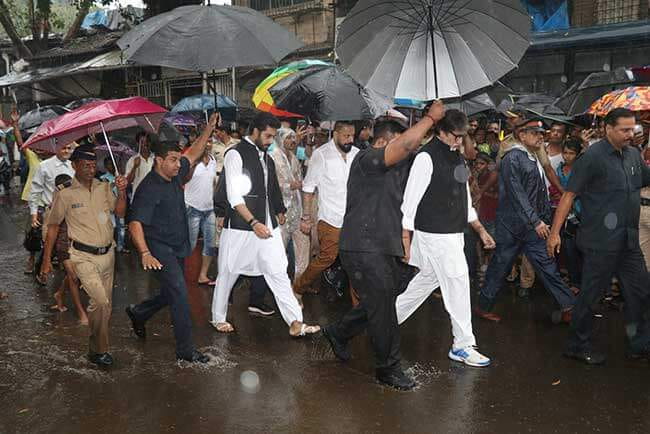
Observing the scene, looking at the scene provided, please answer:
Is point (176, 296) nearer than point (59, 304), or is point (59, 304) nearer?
point (176, 296)

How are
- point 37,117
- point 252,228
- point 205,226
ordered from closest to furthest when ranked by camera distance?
point 252,228, point 205,226, point 37,117

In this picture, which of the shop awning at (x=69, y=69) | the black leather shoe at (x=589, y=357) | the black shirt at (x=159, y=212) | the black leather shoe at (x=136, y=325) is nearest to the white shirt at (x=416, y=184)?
the black leather shoe at (x=589, y=357)

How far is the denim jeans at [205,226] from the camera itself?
27.0 feet

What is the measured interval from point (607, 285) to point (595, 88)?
429 centimetres

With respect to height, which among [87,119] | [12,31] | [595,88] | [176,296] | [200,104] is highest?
[12,31]

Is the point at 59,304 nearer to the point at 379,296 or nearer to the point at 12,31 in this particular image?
the point at 379,296

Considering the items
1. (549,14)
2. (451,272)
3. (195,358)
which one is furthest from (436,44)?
(549,14)

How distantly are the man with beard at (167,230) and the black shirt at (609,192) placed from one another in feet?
10.2

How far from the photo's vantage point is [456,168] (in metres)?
5.21

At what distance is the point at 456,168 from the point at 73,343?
147 inches

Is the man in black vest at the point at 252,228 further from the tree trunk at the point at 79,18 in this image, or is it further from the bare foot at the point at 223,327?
the tree trunk at the point at 79,18

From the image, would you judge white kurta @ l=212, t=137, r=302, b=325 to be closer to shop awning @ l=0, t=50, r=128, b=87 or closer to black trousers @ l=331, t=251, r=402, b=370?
black trousers @ l=331, t=251, r=402, b=370

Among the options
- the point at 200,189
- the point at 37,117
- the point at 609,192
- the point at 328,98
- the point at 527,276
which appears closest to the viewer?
the point at 609,192

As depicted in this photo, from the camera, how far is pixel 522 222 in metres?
6.28
